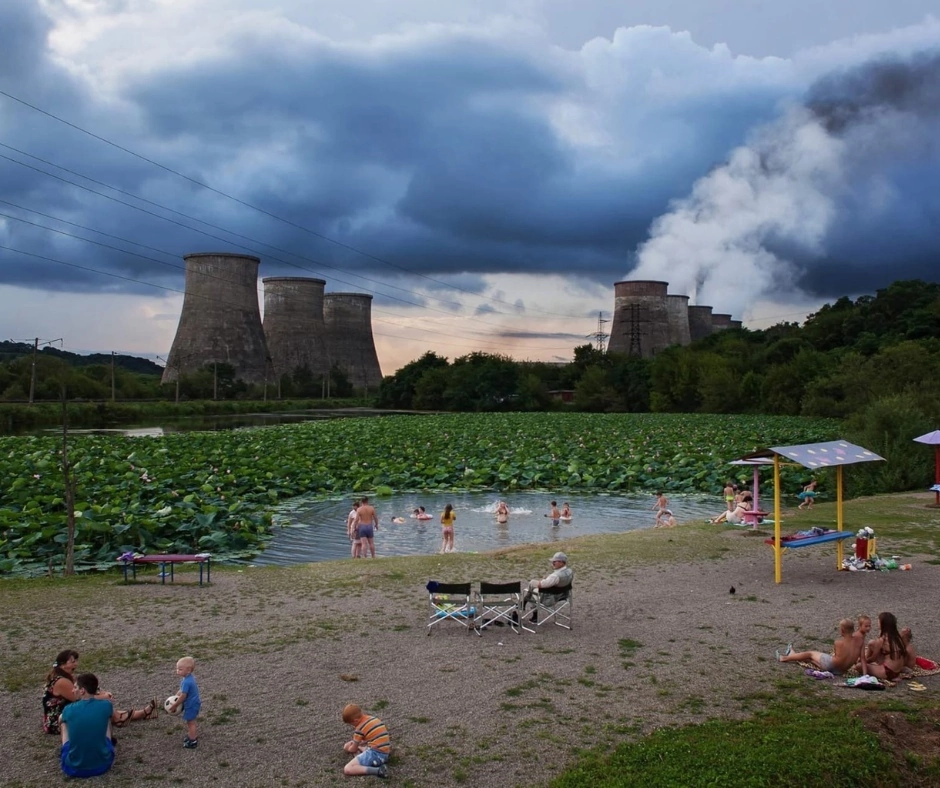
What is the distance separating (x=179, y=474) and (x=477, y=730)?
596 inches

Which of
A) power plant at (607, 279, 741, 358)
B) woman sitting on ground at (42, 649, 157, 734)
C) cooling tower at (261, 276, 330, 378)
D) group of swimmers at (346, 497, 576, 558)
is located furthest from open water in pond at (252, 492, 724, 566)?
power plant at (607, 279, 741, 358)

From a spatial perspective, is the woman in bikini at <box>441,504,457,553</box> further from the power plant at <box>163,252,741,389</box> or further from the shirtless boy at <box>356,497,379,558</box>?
the power plant at <box>163,252,741,389</box>

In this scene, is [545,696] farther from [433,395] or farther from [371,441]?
Result: [433,395]

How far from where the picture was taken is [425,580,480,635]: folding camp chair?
304 inches

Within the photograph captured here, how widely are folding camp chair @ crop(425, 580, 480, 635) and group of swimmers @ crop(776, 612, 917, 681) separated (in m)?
2.97

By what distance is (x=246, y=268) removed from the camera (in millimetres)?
52844

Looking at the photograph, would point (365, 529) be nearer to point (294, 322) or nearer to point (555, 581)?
point (555, 581)

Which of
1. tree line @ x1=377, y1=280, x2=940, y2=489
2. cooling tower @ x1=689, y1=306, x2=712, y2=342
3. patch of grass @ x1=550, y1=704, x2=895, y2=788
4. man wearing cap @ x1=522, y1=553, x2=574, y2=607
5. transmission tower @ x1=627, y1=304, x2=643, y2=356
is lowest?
patch of grass @ x1=550, y1=704, x2=895, y2=788

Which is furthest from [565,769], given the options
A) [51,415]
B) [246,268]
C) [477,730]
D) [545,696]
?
[246,268]

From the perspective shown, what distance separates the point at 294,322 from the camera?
63.1 metres

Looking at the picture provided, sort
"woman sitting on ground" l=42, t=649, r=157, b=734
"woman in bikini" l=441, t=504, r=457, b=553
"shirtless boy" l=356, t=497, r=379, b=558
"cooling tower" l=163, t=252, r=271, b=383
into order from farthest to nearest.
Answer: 1. "cooling tower" l=163, t=252, r=271, b=383
2. "woman in bikini" l=441, t=504, r=457, b=553
3. "shirtless boy" l=356, t=497, r=379, b=558
4. "woman sitting on ground" l=42, t=649, r=157, b=734

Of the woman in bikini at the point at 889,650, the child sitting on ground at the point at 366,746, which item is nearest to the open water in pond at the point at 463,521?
Result: the woman in bikini at the point at 889,650

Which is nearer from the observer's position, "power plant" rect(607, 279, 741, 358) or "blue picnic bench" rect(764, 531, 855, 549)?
"blue picnic bench" rect(764, 531, 855, 549)

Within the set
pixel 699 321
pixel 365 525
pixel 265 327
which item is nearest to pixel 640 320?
pixel 699 321
